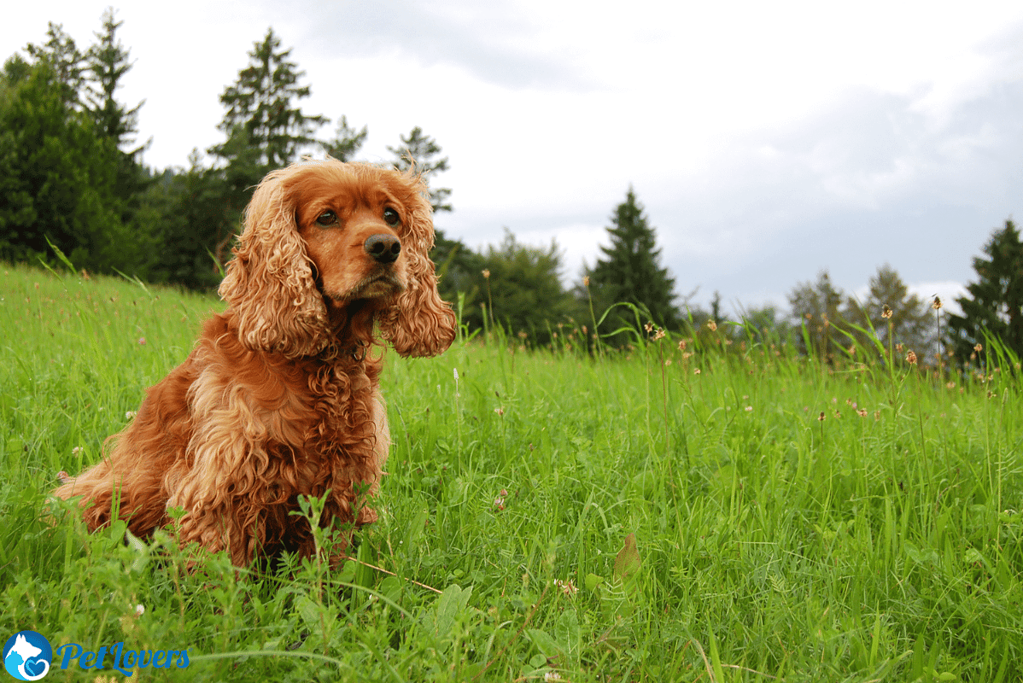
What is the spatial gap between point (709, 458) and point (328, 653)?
204cm

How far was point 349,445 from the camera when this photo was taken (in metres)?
2.23

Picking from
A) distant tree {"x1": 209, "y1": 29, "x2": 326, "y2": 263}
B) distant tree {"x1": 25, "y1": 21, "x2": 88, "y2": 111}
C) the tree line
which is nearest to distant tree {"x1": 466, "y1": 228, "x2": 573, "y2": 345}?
the tree line

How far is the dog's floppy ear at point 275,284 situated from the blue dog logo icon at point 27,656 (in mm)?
1020

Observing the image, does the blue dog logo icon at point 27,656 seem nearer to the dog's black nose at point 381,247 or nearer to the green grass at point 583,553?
the green grass at point 583,553

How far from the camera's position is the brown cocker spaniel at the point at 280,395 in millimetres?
2090

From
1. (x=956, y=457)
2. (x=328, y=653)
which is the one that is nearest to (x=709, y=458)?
(x=956, y=457)

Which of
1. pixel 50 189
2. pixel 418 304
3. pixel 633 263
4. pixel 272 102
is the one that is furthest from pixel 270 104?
pixel 418 304

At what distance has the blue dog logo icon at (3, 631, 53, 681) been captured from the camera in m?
1.36

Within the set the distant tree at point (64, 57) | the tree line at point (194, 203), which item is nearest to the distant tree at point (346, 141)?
the tree line at point (194, 203)

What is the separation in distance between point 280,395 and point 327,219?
2.28 ft

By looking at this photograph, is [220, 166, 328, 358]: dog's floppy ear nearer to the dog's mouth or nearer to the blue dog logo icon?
the dog's mouth

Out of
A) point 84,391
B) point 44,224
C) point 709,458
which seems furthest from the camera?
point 44,224

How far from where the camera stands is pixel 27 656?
138 cm

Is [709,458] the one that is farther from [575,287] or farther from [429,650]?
[575,287]
